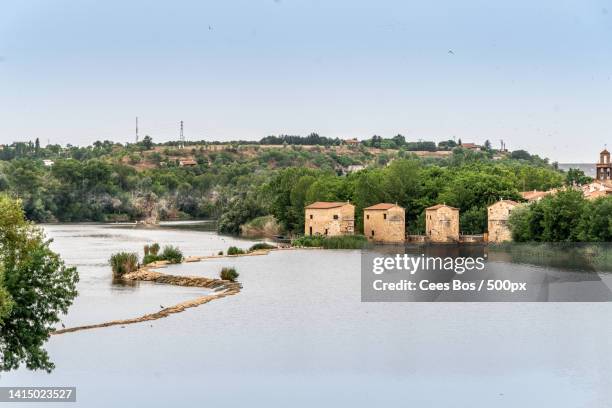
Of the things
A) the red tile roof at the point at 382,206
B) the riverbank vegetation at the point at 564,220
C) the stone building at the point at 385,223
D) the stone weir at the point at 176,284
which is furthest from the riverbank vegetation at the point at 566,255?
the stone weir at the point at 176,284

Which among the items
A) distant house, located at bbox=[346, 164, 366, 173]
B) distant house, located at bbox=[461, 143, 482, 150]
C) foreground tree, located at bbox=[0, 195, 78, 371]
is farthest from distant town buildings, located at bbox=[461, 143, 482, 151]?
foreground tree, located at bbox=[0, 195, 78, 371]

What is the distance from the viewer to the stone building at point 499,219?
53094 millimetres

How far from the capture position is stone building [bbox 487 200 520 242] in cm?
5309

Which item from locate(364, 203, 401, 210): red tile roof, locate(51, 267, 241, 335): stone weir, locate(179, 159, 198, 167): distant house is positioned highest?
locate(179, 159, 198, 167): distant house

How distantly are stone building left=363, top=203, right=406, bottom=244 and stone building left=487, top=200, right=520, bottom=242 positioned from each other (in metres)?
4.43

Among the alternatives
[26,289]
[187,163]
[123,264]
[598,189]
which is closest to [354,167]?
[187,163]

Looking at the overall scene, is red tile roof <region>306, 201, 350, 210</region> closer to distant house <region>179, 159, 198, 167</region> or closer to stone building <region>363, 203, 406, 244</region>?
stone building <region>363, 203, 406, 244</region>

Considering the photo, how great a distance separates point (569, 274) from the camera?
122 feet

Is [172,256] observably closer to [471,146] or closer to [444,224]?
[444,224]

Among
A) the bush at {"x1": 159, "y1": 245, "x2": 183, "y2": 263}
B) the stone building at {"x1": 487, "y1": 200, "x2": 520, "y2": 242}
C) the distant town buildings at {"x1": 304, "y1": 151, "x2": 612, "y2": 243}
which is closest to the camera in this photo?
the bush at {"x1": 159, "y1": 245, "x2": 183, "y2": 263}

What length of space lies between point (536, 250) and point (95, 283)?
1872 cm

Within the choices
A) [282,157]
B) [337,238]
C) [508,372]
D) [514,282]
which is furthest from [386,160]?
[508,372]

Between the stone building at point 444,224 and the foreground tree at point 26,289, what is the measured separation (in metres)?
37.0

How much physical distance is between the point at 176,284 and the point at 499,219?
908 inches
